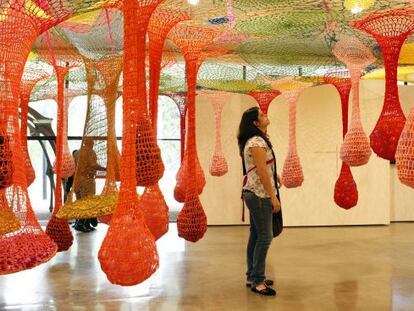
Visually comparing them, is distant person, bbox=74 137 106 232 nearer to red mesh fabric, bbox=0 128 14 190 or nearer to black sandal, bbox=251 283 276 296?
red mesh fabric, bbox=0 128 14 190

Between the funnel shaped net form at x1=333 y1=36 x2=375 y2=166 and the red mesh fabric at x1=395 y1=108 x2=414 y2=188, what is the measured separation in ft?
5.16

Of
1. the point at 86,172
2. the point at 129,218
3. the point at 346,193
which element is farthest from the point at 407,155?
the point at 346,193

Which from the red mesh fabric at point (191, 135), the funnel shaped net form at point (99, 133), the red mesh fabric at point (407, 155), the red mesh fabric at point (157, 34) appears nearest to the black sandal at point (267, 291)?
the red mesh fabric at point (191, 135)

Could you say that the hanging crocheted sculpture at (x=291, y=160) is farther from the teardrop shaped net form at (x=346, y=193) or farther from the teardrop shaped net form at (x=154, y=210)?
the teardrop shaped net form at (x=154, y=210)


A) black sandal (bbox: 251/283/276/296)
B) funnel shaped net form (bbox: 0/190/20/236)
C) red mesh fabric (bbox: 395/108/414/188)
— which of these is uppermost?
red mesh fabric (bbox: 395/108/414/188)

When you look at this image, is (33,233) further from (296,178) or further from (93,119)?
(296,178)

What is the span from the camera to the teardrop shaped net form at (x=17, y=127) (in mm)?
1956

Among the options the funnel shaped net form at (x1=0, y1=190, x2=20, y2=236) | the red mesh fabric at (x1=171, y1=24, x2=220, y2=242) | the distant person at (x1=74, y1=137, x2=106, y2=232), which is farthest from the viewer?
the red mesh fabric at (x1=171, y1=24, x2=220, y2=242)

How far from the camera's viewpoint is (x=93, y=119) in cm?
344

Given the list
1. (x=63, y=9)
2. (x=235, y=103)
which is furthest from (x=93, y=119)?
(x=235, y=103)

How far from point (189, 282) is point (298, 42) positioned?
243 centimetres

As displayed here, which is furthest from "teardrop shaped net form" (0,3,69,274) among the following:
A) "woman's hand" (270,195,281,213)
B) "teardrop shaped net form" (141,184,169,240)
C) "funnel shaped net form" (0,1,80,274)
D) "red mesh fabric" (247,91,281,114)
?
"red mesh fabric" (247,91,281,114)

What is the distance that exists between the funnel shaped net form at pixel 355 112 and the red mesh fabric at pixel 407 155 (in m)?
1.57

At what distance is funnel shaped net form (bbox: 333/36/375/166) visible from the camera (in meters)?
3.98
